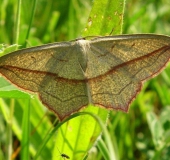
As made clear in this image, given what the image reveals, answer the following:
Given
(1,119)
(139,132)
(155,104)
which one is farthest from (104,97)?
(155,104)

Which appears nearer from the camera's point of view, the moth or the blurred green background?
the moth

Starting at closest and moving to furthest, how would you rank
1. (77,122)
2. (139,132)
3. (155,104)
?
(77,122) → (139,132) → (155,104)

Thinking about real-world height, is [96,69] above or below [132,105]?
above

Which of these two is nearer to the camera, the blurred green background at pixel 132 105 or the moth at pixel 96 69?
the moth at pixel 96 69

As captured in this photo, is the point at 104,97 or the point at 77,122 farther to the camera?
the point at 77,122

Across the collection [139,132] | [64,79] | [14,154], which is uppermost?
[64,79]

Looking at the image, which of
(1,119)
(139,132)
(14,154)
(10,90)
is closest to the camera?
(10,90)

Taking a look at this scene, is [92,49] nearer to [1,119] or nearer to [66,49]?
[66,49]

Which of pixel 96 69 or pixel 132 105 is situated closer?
pixel 96 69
